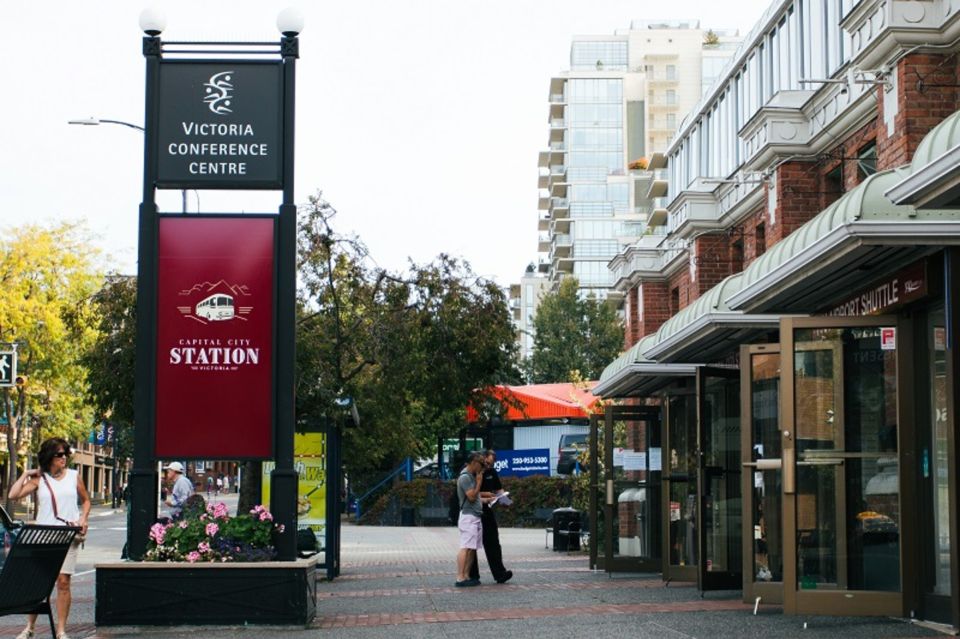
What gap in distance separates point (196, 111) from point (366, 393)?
944cm

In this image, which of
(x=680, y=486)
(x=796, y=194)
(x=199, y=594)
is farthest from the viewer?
(x=796, y=194)

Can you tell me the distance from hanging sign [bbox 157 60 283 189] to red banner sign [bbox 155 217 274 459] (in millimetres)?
397

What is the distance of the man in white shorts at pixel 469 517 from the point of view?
59.9 feet

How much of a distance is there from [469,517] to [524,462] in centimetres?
3257

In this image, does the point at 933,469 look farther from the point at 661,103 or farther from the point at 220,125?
the point at 661,103

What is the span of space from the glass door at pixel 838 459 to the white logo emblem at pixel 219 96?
17.6 feet

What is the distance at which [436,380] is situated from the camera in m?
21.7

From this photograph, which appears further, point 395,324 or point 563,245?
point 563,245

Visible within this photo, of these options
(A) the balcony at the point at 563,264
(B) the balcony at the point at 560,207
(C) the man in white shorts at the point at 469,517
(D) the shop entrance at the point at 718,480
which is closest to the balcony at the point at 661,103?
(B) the balcony at the point at 560,207

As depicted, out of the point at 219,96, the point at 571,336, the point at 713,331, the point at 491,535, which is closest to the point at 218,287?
the point at 219,96

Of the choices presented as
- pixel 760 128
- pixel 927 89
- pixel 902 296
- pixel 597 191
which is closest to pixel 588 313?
pixel 597 191

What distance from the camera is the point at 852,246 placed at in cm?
1035

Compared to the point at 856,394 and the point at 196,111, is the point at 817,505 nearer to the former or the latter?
the point at 856,394

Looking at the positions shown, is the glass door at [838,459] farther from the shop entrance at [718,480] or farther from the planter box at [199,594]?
the planter box at [199,594]
